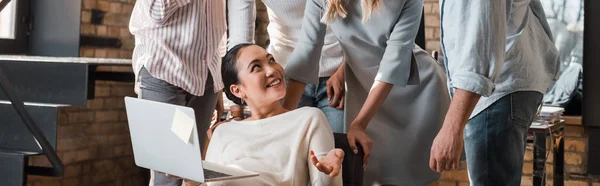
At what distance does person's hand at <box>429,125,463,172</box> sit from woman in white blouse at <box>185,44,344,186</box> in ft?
0.96

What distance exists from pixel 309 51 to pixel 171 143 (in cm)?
61

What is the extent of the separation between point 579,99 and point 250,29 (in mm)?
2475

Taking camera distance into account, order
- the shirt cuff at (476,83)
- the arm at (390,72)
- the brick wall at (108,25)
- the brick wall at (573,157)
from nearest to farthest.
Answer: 1. the shirt cuff at (476,83)
2. the arm at (390,72)
3. the brick wall at (108,25)
4. the brick wall at (573,157)

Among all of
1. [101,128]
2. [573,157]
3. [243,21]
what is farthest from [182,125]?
[573,157]

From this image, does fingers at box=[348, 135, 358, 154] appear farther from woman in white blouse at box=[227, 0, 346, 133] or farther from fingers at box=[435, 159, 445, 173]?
fingers at box=[435, 159, 445, 173]

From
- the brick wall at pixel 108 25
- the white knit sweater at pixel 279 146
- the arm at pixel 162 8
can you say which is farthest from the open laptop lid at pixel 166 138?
the brick wall at pixel 108 25

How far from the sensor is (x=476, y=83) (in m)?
1.74

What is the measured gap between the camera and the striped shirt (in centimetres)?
259

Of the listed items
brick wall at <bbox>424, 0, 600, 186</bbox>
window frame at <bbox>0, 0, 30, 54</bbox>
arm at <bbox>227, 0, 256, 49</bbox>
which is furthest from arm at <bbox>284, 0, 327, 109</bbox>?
brick wall at <bbox>424, 0, 600, 186</bbox>

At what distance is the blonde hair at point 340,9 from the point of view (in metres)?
2.23

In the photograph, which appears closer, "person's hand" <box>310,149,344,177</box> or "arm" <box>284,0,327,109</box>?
"person's hand" <box>310,149,344,177</box>

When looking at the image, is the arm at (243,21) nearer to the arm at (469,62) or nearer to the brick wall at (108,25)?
the arm at (469,62)

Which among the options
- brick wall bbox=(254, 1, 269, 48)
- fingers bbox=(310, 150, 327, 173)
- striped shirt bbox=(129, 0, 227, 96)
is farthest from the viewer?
brick wall bbox=(254, 1, 269, 48)

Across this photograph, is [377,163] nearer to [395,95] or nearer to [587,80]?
[395,95]
